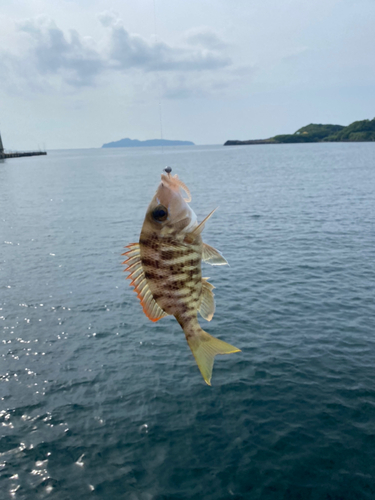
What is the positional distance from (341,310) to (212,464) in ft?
43.7

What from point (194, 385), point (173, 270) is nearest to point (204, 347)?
point (173, 270)

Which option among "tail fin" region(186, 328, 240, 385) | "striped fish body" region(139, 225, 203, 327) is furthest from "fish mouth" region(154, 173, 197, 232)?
"tail fin" region(186, 328, 240, 385)

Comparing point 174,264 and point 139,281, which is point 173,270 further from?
point 139,281

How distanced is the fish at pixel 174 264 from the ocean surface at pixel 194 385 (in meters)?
10.3

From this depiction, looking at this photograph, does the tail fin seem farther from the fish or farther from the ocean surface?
the ocean surface

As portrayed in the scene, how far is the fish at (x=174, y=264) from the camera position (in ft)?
12.5

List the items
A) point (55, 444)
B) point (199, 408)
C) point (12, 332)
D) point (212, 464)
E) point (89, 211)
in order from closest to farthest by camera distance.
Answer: point (212, 464), point (55, 444), point (199, 408), point (12, 332), point (89, 211)

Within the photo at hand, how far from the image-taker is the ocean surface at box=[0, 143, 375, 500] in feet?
41.3

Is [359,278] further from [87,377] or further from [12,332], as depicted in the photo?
[12,332]

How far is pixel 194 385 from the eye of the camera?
1695 centimetres

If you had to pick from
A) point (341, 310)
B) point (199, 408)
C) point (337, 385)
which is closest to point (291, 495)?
point (199, 408)

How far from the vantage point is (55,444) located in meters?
14.0

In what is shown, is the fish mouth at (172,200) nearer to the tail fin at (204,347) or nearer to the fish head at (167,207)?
the fish head at (167,207)

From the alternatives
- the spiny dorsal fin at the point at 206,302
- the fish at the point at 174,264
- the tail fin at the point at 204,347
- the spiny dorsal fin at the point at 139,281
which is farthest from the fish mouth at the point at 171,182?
the tail fin at the point at 204,347
